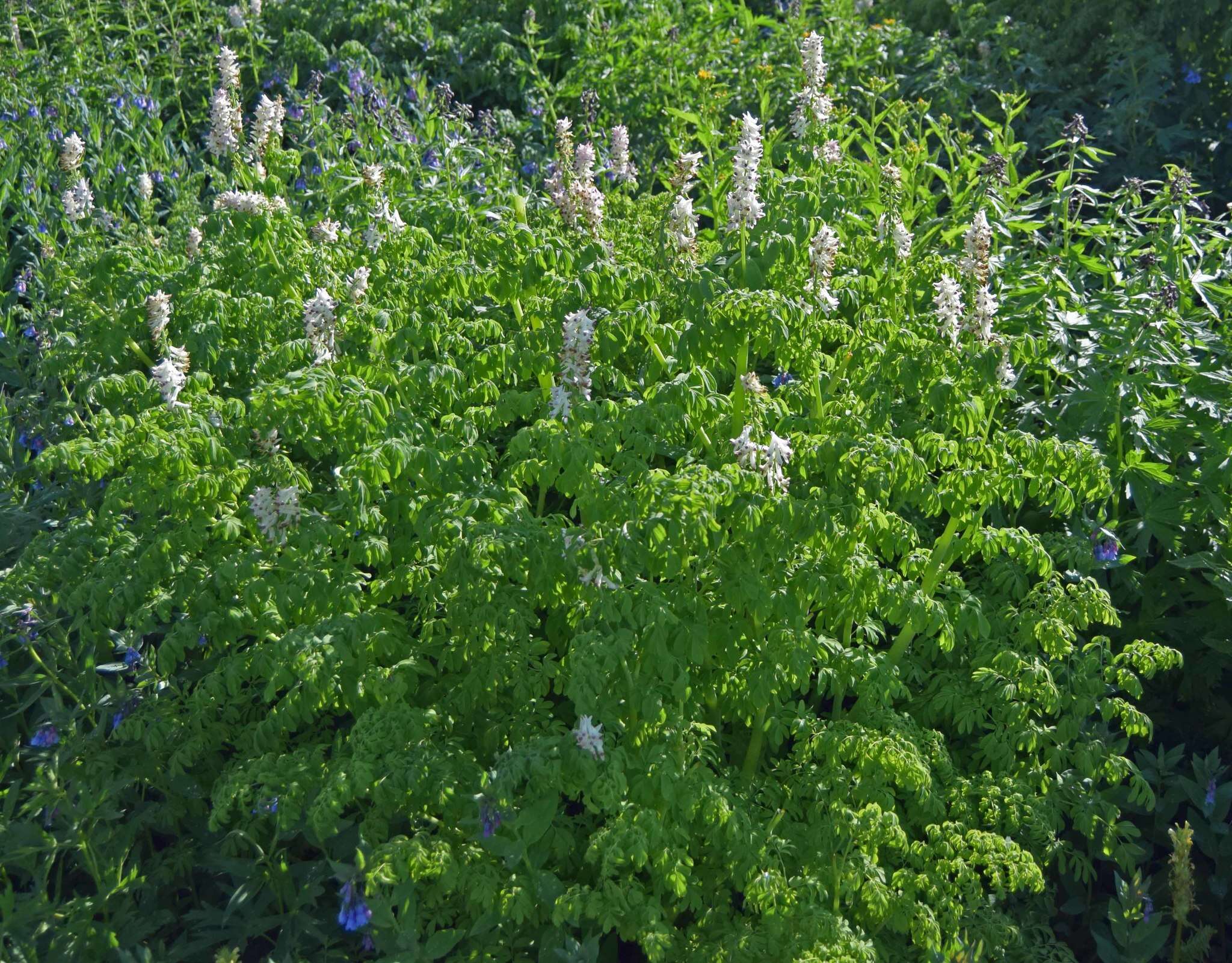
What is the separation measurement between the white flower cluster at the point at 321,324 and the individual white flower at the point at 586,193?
0.75 m

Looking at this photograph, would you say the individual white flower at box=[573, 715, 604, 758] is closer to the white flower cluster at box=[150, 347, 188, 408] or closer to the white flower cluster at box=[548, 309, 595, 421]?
the white flower cluster at box=[548, 309, 595, 421]

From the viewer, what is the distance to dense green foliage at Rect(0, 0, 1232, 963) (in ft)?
8.68

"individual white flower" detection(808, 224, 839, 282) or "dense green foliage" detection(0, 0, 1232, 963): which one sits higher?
"individual white flower" detection(808, 224, 839, 282)

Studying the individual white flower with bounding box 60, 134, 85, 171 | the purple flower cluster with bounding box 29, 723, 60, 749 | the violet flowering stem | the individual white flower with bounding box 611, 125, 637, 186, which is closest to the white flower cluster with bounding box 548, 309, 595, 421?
the violet flowering stem

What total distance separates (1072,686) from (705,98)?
2861 millimetres

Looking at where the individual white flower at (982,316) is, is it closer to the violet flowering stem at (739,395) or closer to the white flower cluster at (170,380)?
the violet flowering stem at (739,395)

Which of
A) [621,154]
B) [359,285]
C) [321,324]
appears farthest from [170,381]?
[621,154]

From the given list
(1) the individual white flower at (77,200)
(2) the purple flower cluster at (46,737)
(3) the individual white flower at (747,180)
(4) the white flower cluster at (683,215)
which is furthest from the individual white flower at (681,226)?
(1) the individual white flower at (77,200)

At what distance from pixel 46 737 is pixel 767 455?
205 centimetres

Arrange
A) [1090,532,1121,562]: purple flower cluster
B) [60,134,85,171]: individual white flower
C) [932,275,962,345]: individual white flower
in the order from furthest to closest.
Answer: [60,134,85,171]: individual white flower
[1090,532,1121,562]: purple flower cluster
[932,275,962,345]: individual white flower

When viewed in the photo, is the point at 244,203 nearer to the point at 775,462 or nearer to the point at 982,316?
the point at 775,462

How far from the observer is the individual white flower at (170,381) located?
9.80 feet

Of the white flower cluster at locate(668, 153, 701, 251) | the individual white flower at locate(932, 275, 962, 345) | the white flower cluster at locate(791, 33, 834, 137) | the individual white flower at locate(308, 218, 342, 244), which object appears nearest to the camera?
the individual white flower at locate(932, 275, 962, 345)

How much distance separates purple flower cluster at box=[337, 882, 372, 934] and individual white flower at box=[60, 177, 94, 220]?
3.21 m
